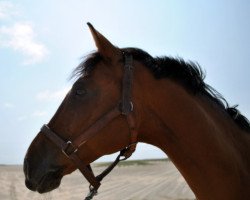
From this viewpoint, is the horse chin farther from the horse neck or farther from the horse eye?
the horse neck

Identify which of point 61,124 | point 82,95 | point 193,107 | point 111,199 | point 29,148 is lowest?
point 111,199

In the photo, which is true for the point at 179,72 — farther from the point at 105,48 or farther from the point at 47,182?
the point at 47,182

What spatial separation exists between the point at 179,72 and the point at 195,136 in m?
0.63

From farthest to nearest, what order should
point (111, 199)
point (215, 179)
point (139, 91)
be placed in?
point (111, 199) → point (139, 91) → point (215, 179)

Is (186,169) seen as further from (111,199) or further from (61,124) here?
(111,199)

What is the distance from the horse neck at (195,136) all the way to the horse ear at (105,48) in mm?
321

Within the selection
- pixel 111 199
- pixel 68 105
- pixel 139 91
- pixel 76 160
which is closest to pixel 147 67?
pixel 139 91

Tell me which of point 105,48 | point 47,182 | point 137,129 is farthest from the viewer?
point 105,48

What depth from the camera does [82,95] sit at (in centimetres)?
338

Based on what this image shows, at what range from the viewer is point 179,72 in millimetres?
3580

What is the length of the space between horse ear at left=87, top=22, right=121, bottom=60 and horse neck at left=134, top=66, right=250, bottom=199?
0.32m

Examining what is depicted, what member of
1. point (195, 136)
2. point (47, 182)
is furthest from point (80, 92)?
point (195, 136)

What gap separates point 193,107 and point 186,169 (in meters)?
0.53

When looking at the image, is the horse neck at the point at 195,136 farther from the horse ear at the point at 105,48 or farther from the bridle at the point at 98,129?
the horse ear at the point at 105,48
